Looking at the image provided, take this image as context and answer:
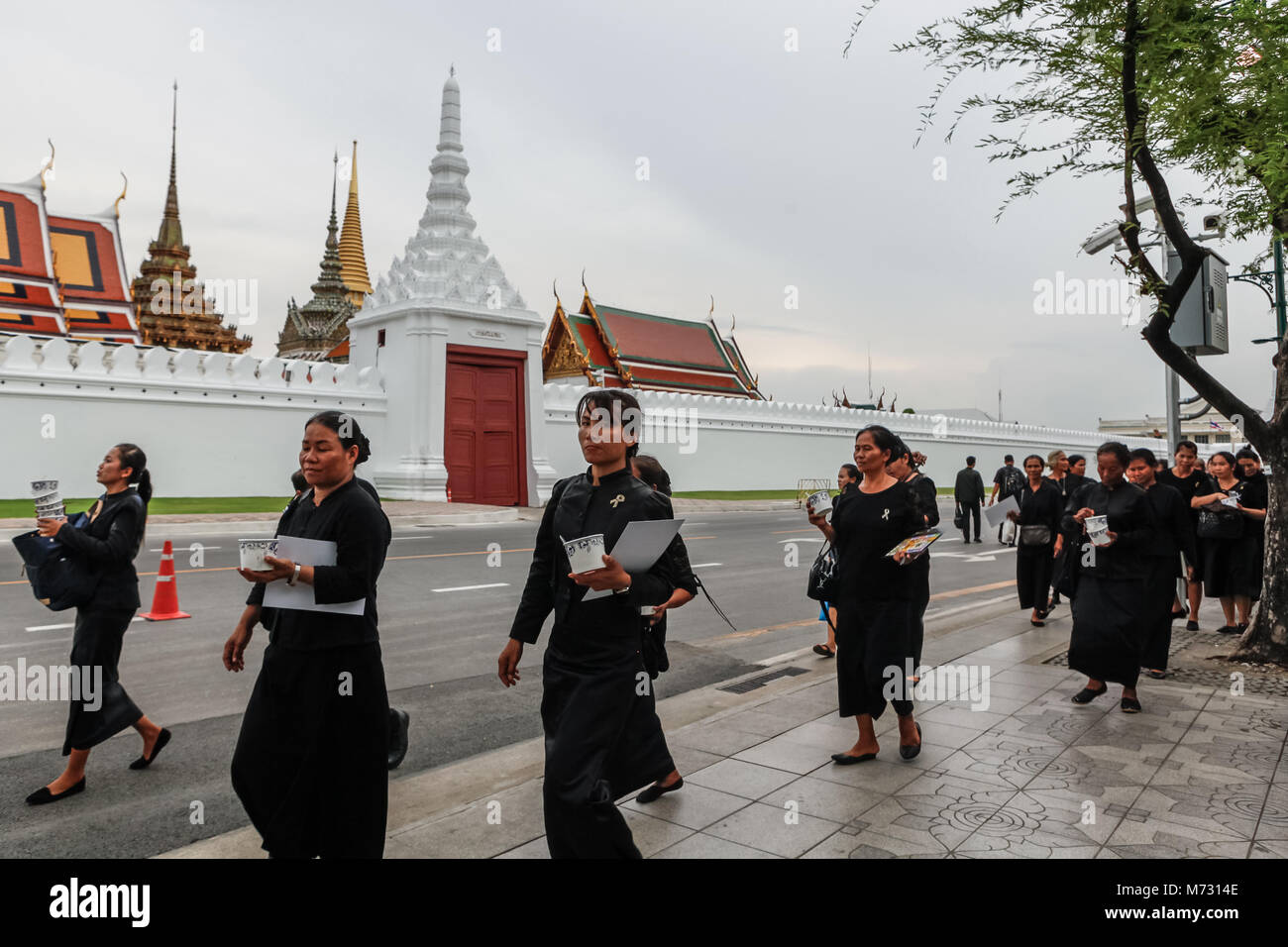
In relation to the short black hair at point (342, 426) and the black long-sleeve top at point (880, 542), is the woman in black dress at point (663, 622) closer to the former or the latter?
the black long-sleeve top at point (880, 542)

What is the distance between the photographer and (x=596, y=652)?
3107mm

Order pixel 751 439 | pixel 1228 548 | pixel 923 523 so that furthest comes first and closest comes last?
pixel 751 439
pixel 1228 548
pixel 923 523

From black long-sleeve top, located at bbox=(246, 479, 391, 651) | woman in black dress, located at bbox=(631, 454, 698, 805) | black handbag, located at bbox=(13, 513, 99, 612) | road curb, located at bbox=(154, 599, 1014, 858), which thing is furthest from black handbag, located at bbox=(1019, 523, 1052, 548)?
black handbag, located at bbox=(13, 513, 99, 612)

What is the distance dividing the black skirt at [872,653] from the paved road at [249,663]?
6.64ft

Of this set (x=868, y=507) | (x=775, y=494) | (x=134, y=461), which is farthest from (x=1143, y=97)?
(x=775, y=494)

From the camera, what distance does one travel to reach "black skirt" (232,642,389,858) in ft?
9.53

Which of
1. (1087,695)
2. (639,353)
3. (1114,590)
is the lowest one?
(1087,695)

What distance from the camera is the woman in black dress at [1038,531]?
9.19m

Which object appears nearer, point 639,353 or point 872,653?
point 872,653

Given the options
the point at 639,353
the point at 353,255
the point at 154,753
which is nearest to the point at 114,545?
the point at 154,753

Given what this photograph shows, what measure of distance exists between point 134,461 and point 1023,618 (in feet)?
28.6

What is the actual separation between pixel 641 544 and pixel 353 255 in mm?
57456

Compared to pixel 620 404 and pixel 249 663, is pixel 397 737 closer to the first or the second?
pixel 620 404
